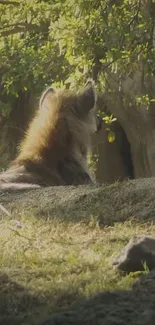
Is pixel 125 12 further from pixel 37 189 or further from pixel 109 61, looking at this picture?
pixel 37 189

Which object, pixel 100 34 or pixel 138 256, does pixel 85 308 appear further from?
pixel 100 34

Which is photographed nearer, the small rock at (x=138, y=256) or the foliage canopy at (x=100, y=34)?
the small rock at (x=138, y=256)

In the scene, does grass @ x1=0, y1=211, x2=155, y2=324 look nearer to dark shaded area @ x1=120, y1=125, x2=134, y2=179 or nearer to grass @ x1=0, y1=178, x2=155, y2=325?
grass @ x1=0, y1=178, x2=155, y2=325

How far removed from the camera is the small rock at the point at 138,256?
3547mm

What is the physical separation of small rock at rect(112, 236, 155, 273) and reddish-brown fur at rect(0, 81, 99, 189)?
357 centimetres

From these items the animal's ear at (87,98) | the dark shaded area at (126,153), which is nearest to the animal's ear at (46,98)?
the animal's ear at (87,98)

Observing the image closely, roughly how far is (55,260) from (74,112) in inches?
151

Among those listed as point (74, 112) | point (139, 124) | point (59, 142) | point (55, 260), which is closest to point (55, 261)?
point (55, 260)

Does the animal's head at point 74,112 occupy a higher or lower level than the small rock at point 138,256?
higher

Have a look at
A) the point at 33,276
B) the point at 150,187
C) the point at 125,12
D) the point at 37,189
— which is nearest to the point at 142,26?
the point at 125,12

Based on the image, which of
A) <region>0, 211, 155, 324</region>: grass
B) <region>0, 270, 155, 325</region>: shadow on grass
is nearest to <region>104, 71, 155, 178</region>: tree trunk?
<region>0, 211, 155, 324</region>: grass

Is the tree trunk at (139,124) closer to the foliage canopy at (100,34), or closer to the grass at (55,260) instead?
the foliage canopy at (100,34)

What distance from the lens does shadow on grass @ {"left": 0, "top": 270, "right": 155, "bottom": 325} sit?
286 cm

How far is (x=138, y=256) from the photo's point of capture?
3568 millimetres
